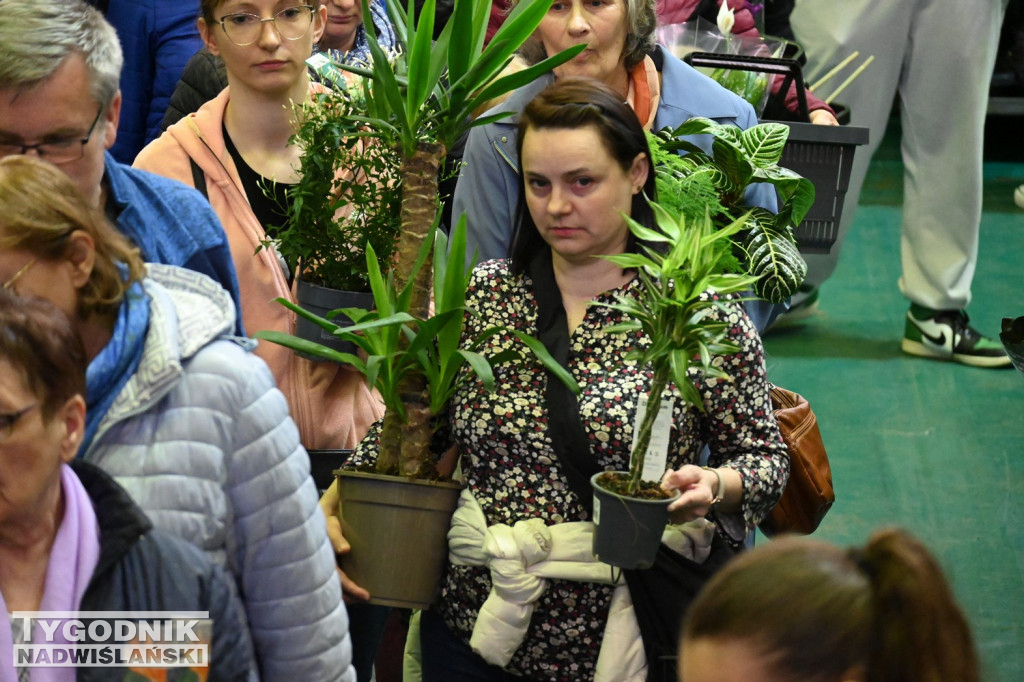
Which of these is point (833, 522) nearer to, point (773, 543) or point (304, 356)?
point (304, 356)

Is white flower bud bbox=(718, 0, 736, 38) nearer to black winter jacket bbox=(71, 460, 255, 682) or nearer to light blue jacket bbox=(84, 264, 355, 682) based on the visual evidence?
light blue jacket bbox=(84, 264, 355, 682)

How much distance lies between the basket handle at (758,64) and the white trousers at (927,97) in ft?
6.75

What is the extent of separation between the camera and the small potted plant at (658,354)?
2.19 meters

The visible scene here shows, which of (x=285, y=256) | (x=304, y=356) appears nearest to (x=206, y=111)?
(x=285, y=256)

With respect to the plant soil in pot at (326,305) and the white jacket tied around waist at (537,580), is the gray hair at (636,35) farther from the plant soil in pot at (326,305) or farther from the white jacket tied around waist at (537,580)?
the white jacket tied around waist at (537,580)

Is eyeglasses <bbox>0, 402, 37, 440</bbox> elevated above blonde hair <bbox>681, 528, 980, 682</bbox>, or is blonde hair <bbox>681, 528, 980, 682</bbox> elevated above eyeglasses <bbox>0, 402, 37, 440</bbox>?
eyeglasses <bbox>0, 402, 37, 440</bbox>

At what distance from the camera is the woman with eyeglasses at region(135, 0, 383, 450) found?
108 inches

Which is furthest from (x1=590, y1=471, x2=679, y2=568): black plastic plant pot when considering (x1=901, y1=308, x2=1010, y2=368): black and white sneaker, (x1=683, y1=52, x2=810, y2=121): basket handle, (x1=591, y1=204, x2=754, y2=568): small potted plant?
(x1=901, y1=308, x2=1010, y2=368): black and white sneaker

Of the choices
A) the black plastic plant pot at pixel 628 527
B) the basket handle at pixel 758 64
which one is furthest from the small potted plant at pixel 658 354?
the basket handle at pixel 758 64

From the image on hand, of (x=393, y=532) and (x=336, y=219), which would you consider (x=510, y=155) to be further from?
(x=393, y=532)

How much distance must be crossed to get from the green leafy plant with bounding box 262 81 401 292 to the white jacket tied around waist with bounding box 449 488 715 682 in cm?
62

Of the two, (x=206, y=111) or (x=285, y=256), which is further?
(x=206, y=111)

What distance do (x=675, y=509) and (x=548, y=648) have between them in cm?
38

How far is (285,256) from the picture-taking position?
268cm
